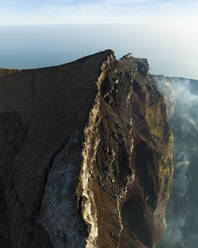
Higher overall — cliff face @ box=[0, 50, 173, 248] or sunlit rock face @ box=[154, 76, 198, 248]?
cliff face @ box=[0, 50, 173, 248]

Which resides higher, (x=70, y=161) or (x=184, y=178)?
(x=70, y=161)

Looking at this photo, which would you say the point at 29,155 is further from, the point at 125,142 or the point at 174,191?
the point at 174,191

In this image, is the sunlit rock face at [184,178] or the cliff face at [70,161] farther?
the sunlit rock face at [184,178]

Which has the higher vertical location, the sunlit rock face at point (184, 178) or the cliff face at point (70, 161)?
the cliff face at point (70, 161)

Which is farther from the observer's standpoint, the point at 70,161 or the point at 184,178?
the point at 184,178

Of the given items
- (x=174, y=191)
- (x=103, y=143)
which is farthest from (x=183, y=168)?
(x=103, y=143)
